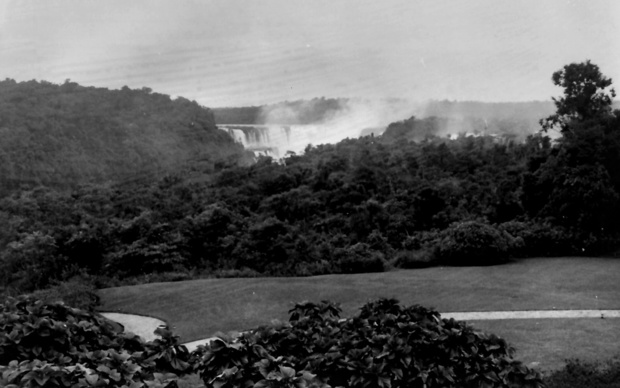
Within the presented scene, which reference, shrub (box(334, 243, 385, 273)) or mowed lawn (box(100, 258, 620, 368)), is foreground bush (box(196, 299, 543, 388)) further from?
shrub (box(334, 243, 385, 273))

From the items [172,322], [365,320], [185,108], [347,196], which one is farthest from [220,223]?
[185,108]

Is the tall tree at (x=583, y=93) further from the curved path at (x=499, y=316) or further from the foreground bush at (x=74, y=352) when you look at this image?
the foreground bush at (x=74, y=352)

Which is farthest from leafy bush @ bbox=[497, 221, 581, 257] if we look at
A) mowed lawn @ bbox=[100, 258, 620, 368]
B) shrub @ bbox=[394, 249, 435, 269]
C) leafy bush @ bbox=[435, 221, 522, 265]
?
shrub @ bbox=[394, 249, 435, 269]

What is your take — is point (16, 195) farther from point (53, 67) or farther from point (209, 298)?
point (209, 298)

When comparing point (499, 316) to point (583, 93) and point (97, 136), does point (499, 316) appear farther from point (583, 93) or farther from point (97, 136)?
point (97, 136)

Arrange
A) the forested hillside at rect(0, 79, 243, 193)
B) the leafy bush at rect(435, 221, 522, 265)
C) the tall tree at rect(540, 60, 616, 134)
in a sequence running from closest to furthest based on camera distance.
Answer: the leafy bush at rect(435, 221, 522, 265)
the tall tree at rect(540, 60, 616, 134)
the forested hillside at rect(0, 79, 243, 193)

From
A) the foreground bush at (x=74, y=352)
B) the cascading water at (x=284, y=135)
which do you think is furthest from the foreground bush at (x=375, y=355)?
the cascading water at (x=284, y=135)
